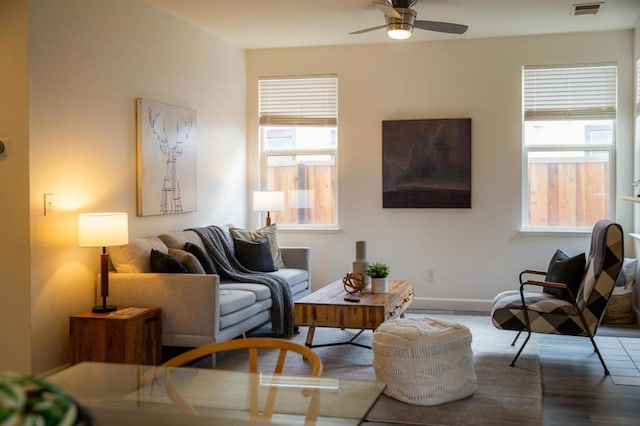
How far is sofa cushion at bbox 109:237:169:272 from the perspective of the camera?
16.0ft

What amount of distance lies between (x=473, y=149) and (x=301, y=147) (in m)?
1.80

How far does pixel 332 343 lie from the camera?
5.49 meters

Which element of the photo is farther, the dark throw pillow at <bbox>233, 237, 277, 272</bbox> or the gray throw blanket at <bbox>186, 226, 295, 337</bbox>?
the dark throw pillow at <bbox>233, 237, 277, 272</bbox>

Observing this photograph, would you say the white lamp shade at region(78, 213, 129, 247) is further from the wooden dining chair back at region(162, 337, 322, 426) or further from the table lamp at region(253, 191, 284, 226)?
the table lamp at region(253, 191, 284, 226)

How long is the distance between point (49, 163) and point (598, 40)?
5.07 metres

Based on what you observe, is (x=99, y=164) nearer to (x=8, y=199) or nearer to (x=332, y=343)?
(x=8, y=199)

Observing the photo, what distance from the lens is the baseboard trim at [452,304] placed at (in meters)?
7.02

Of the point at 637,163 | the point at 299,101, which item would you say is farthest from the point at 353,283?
the point at 637,163

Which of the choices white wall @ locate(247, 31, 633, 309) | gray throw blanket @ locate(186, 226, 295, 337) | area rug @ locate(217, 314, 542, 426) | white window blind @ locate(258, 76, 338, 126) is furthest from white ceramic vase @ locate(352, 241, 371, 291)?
white window blind @ locate(258, 76, 338, 126)

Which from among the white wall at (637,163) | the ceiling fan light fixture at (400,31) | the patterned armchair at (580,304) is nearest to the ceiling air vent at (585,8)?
the white wall at (637,163)

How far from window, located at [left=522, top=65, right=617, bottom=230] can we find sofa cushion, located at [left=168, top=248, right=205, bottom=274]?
346cm

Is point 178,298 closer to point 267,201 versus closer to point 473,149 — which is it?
point 267,201

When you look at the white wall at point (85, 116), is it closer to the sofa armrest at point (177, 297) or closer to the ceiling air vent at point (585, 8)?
the sofa armrest at point (177, 297)

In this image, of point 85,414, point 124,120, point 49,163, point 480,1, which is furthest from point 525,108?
point 85,414
